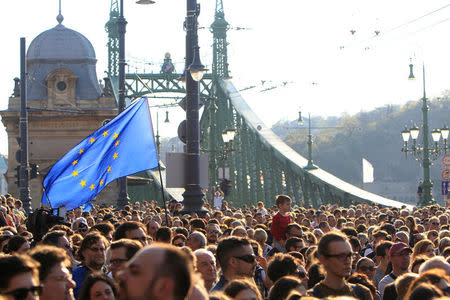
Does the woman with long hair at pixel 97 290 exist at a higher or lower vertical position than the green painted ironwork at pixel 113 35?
lower

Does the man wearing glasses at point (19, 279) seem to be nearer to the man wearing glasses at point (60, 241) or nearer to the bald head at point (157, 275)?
the bald head at point (157, 275)

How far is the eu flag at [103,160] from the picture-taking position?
14.1m

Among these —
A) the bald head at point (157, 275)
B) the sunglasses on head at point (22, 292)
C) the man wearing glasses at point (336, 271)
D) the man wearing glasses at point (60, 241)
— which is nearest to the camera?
the bald head at point (157, 275)

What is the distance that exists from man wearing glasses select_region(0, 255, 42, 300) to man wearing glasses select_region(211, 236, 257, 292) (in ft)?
8.65

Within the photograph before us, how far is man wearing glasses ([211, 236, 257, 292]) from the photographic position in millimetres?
7938

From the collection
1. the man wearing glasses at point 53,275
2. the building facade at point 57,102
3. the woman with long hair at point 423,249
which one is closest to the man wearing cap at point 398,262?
the woman with long hair at point 423,249

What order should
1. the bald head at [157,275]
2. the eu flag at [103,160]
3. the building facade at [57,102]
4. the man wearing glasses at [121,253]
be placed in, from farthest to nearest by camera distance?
the building facade at [57,102], the eu flag at [103,160], the man wearing glasses at [121,253], the bald head at [157,275]

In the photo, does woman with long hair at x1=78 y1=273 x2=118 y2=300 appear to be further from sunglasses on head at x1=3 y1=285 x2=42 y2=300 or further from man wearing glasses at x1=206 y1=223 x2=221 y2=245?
man wearing glasses at x1=206 y1=223 x2=221 y2=245

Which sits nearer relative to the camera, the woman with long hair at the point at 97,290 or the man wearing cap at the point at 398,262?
the woman with long hair at the point at 97,290

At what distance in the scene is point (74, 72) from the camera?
66.4m

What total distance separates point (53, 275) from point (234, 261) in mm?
1825

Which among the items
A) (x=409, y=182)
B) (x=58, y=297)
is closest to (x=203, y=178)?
(x=58, y=297)

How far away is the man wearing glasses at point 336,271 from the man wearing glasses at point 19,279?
8.06 feet

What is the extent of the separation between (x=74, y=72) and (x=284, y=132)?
9750cm
